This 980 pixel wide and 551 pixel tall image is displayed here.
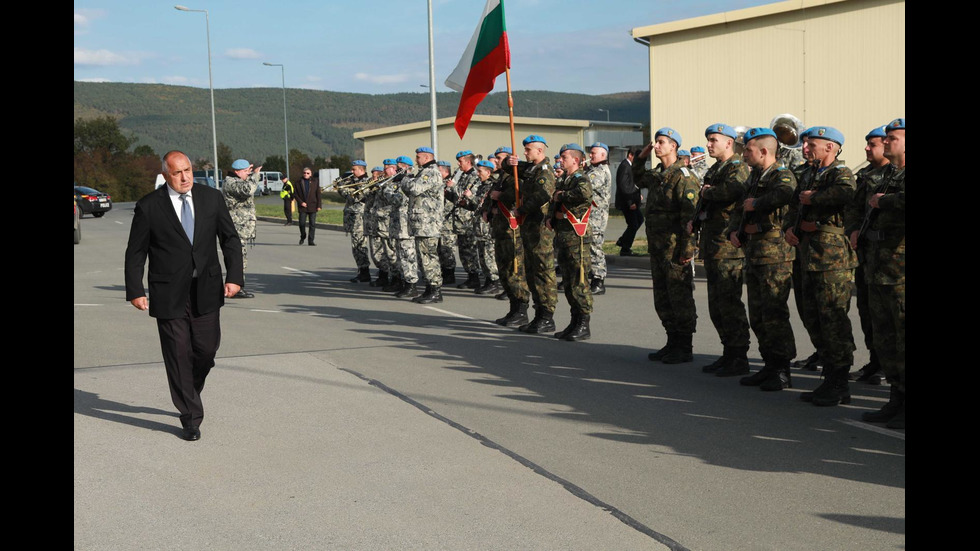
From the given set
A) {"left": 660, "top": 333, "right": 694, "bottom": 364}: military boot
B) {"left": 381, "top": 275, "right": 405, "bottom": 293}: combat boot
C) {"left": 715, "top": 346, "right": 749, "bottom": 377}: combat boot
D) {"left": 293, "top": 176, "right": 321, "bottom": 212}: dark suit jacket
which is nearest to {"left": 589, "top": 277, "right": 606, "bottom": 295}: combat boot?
{"left": 381, "top": 275, "right": 405, "bottom": 293}: combat boot

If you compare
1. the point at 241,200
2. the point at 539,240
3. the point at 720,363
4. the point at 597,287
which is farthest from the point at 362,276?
the point at 720,363

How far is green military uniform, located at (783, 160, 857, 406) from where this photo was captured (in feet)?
22.6

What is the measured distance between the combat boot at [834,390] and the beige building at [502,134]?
124ft

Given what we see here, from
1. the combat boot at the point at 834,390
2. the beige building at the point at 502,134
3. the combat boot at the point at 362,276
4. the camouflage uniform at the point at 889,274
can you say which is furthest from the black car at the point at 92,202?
the camouflage uniform at the point at 889,274

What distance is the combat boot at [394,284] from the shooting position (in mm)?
14569

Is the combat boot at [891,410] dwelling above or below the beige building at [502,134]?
below

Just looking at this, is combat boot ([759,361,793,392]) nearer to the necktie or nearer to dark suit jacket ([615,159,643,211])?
the necktie

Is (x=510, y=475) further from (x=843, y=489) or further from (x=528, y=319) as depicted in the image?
(x=528, y=319)

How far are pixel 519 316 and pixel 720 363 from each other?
3.42m

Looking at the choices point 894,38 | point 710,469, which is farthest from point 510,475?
point 894,38

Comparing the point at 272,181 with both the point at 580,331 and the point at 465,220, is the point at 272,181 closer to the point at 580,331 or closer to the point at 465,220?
the point at 465,220

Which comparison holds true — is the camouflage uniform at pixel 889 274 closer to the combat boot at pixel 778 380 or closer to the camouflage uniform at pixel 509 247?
the combat boot at pixel 778 380

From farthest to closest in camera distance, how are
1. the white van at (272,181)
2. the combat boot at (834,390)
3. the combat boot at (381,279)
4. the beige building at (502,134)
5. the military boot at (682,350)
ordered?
1. the white van at (272,181)
2. the beige building at (502,134)
3. the combat boot at (381,279)
4. the military boot at (682,350)
5. the combat boot at (834,390)
